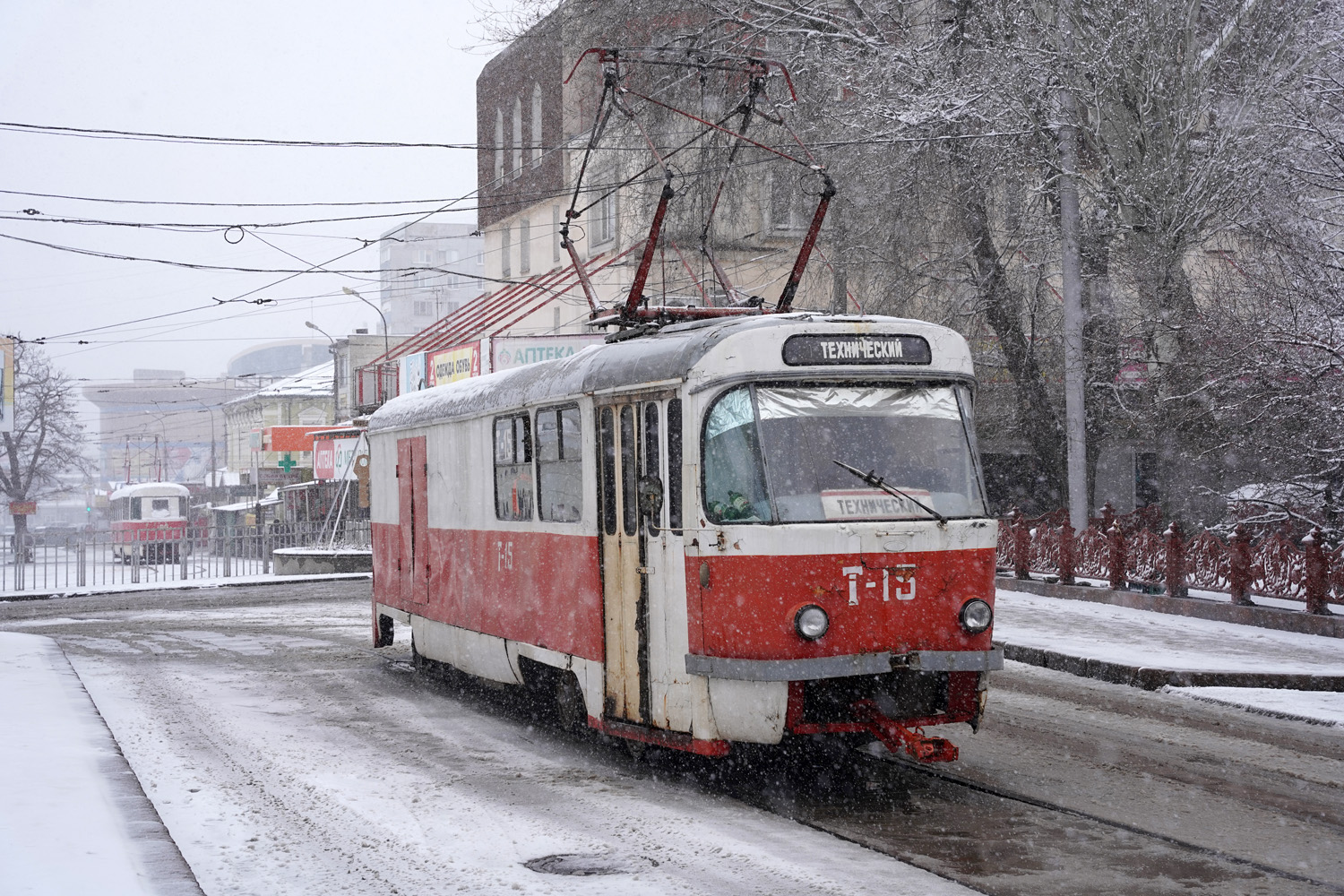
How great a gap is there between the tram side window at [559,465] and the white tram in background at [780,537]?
82 millimetres

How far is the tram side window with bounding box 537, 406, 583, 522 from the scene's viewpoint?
1014 cm

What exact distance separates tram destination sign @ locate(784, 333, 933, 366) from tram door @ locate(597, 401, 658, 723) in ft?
3.33

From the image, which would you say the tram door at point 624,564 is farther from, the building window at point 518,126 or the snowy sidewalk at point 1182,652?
the building window at point 518,126

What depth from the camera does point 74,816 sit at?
748 cm

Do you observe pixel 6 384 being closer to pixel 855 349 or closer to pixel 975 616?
pixel 855 349

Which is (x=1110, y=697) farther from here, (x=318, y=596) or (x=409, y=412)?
(x=318, y=596)

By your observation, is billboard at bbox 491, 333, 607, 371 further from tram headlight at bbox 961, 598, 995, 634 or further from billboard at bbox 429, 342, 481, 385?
Answer: tram headlight at bbox 961, 598, 995, 634

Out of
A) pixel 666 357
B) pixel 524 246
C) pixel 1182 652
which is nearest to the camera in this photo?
pixel 666 357

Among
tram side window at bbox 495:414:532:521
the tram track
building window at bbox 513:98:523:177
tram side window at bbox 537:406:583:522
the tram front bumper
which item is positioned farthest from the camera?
building window at bbox 513:98:523:177

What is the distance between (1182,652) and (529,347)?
1915 centimetres

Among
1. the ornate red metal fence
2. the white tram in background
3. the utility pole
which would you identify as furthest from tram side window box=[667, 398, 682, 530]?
the utility pole

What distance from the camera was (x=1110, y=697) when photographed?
1304 cm

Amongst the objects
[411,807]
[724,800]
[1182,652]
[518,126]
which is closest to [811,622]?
[724,800]

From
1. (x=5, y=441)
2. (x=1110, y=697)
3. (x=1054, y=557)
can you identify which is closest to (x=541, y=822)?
(x=1110, y=697)
